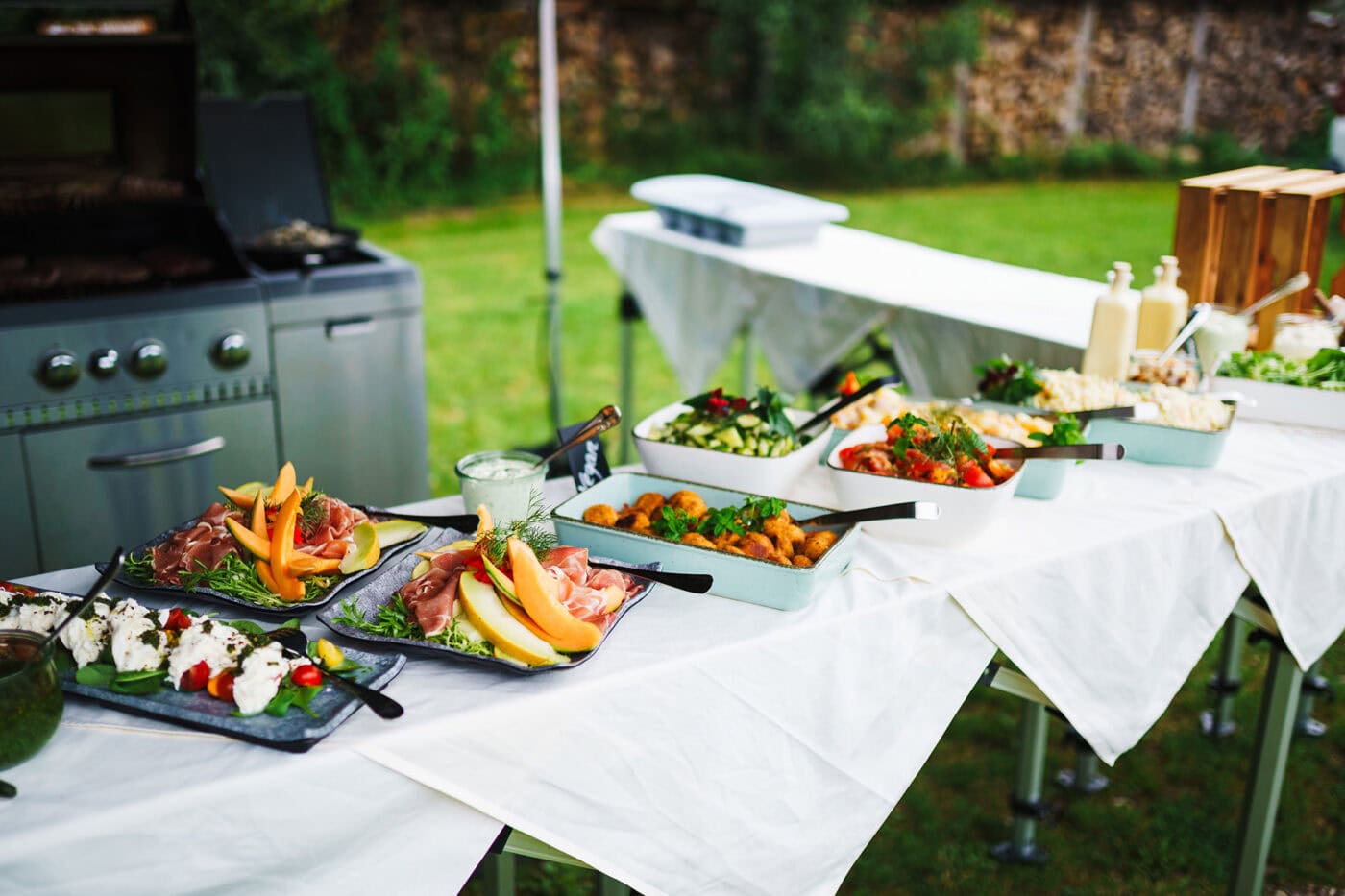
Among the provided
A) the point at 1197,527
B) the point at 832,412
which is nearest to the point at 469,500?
the point at 832,412

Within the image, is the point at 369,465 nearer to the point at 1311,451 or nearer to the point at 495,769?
the point at 495,769

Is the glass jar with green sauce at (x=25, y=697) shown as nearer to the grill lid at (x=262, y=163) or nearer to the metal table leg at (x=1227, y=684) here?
the grill lid at (x=262, y=163)

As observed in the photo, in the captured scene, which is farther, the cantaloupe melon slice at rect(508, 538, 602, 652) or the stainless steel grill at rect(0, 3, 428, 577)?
the stainless steel grill at rect(0, 3, 428, 577)

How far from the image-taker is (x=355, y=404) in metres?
3.01

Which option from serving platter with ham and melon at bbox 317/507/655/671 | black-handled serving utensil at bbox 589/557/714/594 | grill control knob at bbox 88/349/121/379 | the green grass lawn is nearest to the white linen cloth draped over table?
the green grass lawn

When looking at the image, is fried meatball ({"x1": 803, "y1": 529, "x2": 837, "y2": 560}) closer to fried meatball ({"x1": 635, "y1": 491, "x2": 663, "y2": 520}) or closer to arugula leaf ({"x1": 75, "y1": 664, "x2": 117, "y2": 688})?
fried meatball ({"x1": 635, "y1": 491, "x2": 663, "y2": 520})

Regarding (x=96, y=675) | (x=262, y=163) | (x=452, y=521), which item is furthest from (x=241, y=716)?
(x=262, y=163)

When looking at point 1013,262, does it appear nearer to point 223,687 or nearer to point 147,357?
point 147,357

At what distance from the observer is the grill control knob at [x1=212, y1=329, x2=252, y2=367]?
276 cm

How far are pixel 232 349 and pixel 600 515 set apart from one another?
1.61m

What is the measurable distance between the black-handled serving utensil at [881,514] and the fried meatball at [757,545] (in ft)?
0.35

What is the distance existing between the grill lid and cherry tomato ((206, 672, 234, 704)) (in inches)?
88.5

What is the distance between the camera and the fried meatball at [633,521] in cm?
151

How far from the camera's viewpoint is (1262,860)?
6.57ft
